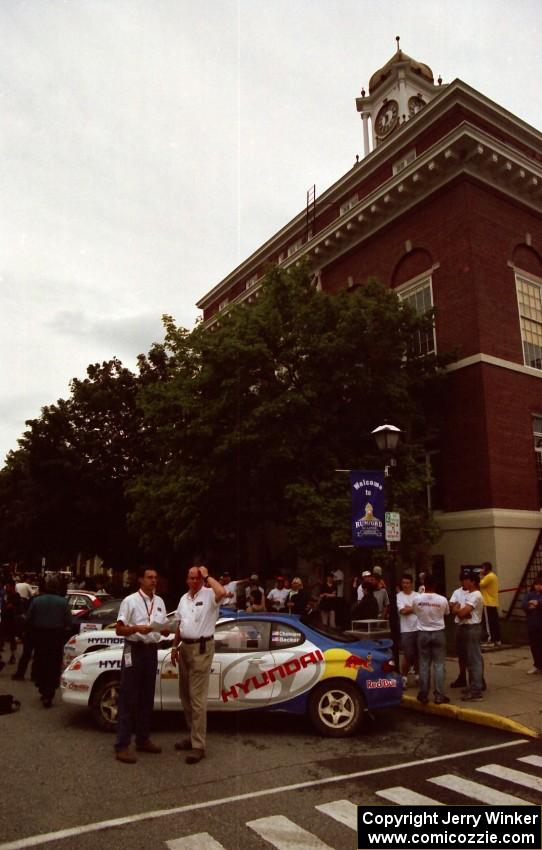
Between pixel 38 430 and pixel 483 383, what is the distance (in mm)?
19861

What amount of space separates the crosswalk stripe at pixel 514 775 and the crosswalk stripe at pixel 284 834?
2.23 meters

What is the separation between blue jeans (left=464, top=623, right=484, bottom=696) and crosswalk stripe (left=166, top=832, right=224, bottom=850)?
575 cm

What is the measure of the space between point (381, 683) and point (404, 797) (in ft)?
7.81

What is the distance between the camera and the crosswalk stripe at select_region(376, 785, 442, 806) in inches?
207

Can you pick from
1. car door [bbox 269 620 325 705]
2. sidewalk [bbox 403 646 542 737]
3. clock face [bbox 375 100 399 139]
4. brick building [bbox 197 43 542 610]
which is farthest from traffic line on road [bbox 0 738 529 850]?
clock face [bbox 375 100 399 139]

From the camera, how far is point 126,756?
6453 mm

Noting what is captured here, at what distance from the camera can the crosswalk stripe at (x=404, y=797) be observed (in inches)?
207

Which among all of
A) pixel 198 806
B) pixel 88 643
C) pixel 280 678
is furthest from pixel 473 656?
pixel 88 643

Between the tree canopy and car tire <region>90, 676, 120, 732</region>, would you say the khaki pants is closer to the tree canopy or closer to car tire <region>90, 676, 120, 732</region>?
car tire <region>90, 676, 120, 732</region>

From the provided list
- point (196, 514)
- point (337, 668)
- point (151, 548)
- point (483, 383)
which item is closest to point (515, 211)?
point (483, 383)

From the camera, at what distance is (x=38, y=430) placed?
29.7m

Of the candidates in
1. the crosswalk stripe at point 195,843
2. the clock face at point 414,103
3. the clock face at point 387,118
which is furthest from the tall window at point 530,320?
the crosswalk stripe at point 195,843

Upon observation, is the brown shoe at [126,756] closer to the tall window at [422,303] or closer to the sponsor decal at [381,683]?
the sponsor decal at [381,683]

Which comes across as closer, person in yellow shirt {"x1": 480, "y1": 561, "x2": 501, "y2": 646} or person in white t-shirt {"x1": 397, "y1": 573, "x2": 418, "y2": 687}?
person in white t-shirt {"x1": 397, "y1": 573, "x2": 418, "y2": 687}
